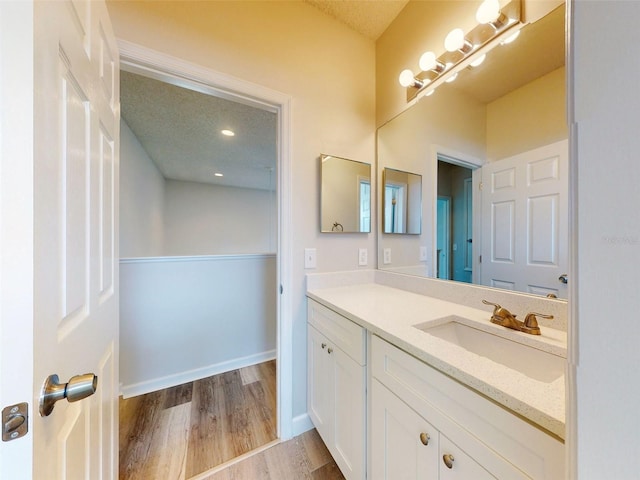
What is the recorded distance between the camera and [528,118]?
1005 mm

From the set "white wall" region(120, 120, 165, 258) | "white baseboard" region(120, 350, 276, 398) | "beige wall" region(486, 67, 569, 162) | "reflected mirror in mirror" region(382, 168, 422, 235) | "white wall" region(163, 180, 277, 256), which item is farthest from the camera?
"white wall" region(163, 180, 277, 256)

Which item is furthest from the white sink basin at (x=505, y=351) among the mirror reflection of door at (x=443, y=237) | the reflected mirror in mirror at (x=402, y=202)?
the reflected mirror in mirror at (x=402, y=202)

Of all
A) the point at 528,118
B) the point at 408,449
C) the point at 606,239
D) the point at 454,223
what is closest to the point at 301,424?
the point at 408,449

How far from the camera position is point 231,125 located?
2355 millimetres

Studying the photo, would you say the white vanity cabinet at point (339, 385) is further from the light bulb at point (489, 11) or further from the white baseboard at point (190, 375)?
the light bulb at point (489, 11)

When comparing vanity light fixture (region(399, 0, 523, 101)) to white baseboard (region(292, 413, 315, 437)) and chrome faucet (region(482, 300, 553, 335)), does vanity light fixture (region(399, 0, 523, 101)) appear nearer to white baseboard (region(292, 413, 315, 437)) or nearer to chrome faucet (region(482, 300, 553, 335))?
chrome faucet (region(482, 300, 553, 335))

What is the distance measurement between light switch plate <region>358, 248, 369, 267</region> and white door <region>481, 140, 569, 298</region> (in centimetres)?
70

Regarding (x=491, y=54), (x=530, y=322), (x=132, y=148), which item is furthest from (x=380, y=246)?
(x=132, y=148)

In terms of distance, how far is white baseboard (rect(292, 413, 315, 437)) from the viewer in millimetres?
1451

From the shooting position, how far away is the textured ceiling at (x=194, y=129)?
6.10 ft

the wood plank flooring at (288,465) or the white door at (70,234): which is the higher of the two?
the white door at (70,234)

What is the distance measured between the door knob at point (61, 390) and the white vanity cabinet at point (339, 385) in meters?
0.82

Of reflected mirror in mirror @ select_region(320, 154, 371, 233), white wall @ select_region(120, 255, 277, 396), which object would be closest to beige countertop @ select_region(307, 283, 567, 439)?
reflected mirror in mirror @ select_region(320, 154, 371, 233)

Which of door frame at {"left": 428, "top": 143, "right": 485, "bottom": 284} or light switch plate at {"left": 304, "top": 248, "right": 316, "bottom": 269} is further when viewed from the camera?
light switch plate at {"left": 304, "top": 248, "right": 316, "bottom": 269}
